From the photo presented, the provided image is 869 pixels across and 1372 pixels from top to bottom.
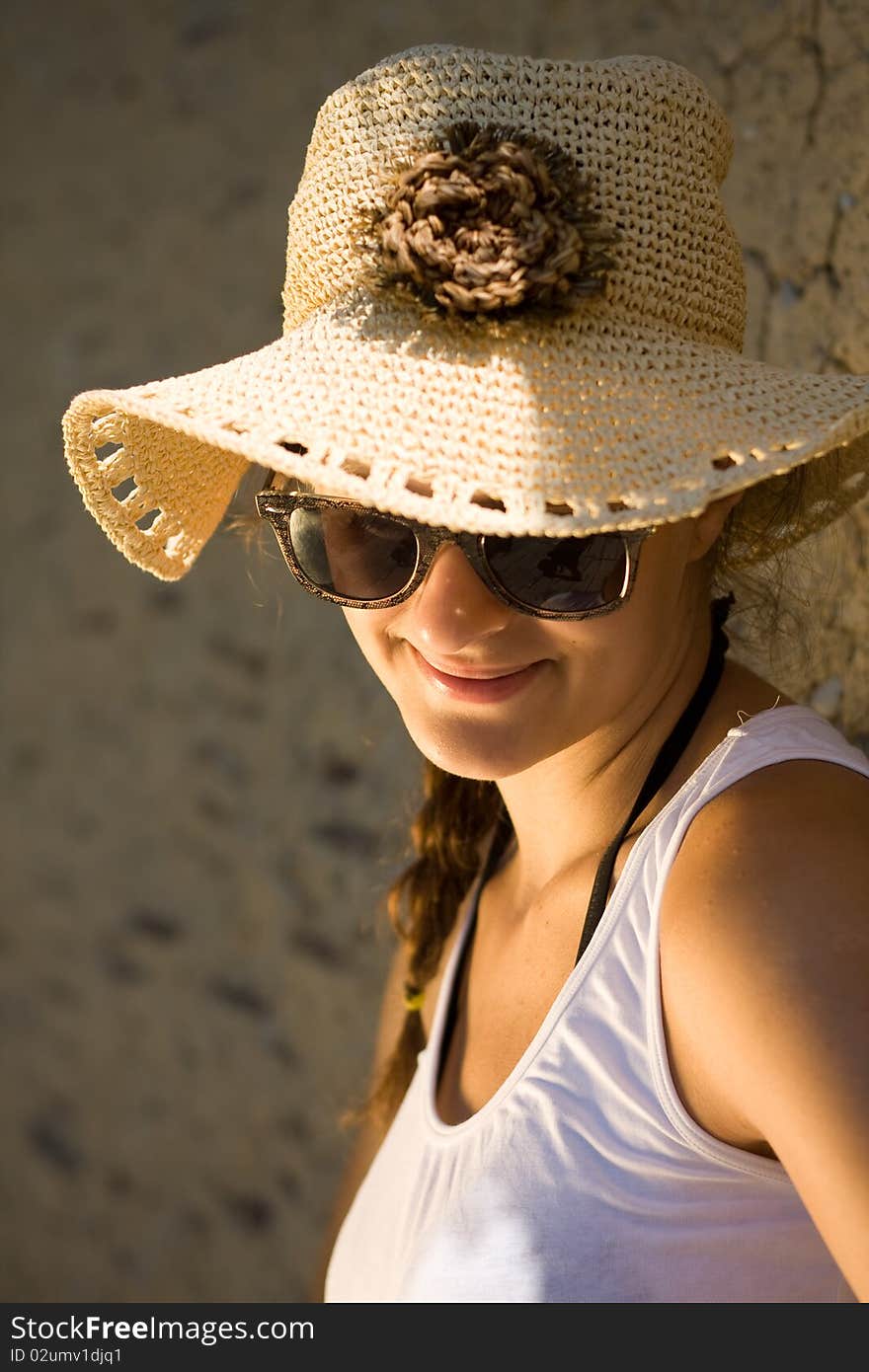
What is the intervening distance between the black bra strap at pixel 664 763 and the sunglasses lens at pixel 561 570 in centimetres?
25

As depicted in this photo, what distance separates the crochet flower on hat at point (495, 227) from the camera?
40.2 inches

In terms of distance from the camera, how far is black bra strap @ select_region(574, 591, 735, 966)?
48.8 inches

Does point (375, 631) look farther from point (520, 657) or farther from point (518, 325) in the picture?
point (518, 325)

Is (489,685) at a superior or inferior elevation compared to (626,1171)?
superior

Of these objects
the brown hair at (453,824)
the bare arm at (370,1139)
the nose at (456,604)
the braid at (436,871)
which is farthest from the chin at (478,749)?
the bare arm at (370,1139)

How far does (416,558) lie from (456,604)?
6 cm

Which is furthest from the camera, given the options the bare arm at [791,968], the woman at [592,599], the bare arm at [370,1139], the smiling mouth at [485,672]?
the bare arm at [370,1139]

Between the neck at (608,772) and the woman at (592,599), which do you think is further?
the neck at (608,772)

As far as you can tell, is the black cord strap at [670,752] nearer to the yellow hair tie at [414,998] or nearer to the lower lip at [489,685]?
the lower lip at [489,685]

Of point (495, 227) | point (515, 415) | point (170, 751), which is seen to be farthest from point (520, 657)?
point (170, 751)

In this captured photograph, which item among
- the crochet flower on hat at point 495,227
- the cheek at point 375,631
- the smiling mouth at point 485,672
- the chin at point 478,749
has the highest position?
the crochet flower on hat at point 495,227

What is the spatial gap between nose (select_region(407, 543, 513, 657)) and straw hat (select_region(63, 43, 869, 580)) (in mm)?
114

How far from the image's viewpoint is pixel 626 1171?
3.66 feet

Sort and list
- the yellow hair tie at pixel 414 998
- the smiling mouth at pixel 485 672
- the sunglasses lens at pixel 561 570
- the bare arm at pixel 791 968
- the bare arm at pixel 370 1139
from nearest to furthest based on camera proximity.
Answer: the bare arm at pixel 791 968 → the sunglasses lens at pixel 561 570 → the smiling mouth at pixel 485 672 → the yellow hair tie at pixel 414 998 → the bare arm at pixel 370 1139
